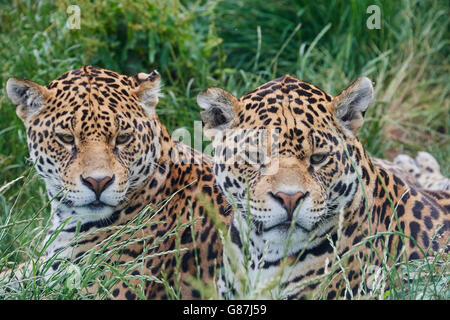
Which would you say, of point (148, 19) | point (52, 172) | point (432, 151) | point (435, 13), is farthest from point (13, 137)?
point (435, 13)

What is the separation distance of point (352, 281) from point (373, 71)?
4801 millimetres

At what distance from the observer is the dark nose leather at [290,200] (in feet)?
16.0

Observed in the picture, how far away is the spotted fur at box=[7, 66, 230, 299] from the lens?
18.6 ft

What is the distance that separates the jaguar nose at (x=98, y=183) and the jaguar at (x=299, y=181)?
0.79 m

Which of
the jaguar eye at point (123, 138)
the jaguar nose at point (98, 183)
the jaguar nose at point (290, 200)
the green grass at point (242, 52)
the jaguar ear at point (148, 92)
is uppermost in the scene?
the jaguar ear at point (148, 92)

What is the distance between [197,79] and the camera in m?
9.18

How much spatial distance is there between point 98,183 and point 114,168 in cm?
16

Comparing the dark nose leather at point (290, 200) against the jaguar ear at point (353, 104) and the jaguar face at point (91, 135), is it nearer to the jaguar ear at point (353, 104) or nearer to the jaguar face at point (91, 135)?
the jaguar ear at point (353, 104)

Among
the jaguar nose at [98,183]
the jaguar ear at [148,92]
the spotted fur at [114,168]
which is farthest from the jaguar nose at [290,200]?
the jaguar ear at [148,92]

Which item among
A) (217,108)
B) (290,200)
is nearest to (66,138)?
(217,108)

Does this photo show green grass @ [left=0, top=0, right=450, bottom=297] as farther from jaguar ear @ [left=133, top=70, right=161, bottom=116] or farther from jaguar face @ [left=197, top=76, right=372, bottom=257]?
jaguar face @ [left=197, top=76, right=372, bottom=257]

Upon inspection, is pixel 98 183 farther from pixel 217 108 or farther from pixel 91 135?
pixel 217 108

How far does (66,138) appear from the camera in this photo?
18.9 ft

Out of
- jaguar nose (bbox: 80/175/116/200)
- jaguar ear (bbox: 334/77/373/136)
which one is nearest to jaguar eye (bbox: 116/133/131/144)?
jaguar nose (bbox: 80/175/116/200)
